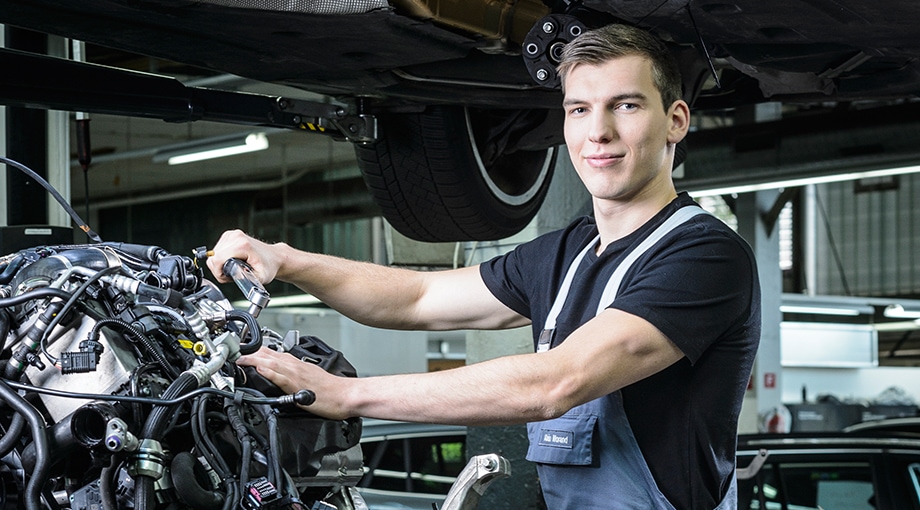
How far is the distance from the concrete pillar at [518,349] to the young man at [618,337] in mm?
2617

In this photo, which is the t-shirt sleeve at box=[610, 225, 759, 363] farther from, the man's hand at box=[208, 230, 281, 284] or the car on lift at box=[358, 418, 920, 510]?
the car on lift at box=[358, 418, 920, 510]

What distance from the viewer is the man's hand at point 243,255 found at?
1.91 m

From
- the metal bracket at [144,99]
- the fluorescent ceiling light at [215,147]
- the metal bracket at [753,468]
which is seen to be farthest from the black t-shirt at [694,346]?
the fluorescent ceiling light at [215,147]

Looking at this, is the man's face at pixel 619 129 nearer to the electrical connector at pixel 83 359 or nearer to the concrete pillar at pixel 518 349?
the electrical connector at pixel 83 359

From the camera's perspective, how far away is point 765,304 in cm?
1059

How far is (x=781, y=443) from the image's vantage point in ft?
15.4

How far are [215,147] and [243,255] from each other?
23.8 feet

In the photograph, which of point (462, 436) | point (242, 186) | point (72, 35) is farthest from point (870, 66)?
point (242, 186)

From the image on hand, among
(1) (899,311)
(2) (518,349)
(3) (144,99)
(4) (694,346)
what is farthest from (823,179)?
(1) (899,311)

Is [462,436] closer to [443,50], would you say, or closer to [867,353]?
[443,50]

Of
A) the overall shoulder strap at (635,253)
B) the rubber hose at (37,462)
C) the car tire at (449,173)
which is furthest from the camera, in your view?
the car tire at (449,173)

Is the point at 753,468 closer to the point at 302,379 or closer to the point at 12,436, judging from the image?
the point at 302,379

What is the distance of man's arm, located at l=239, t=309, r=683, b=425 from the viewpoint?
1712 millimetres

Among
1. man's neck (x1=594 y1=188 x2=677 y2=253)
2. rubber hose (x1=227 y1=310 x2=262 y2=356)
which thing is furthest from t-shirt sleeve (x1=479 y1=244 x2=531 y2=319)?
rubber hose (x1=227 y1=310 x2=262 y2=356)
